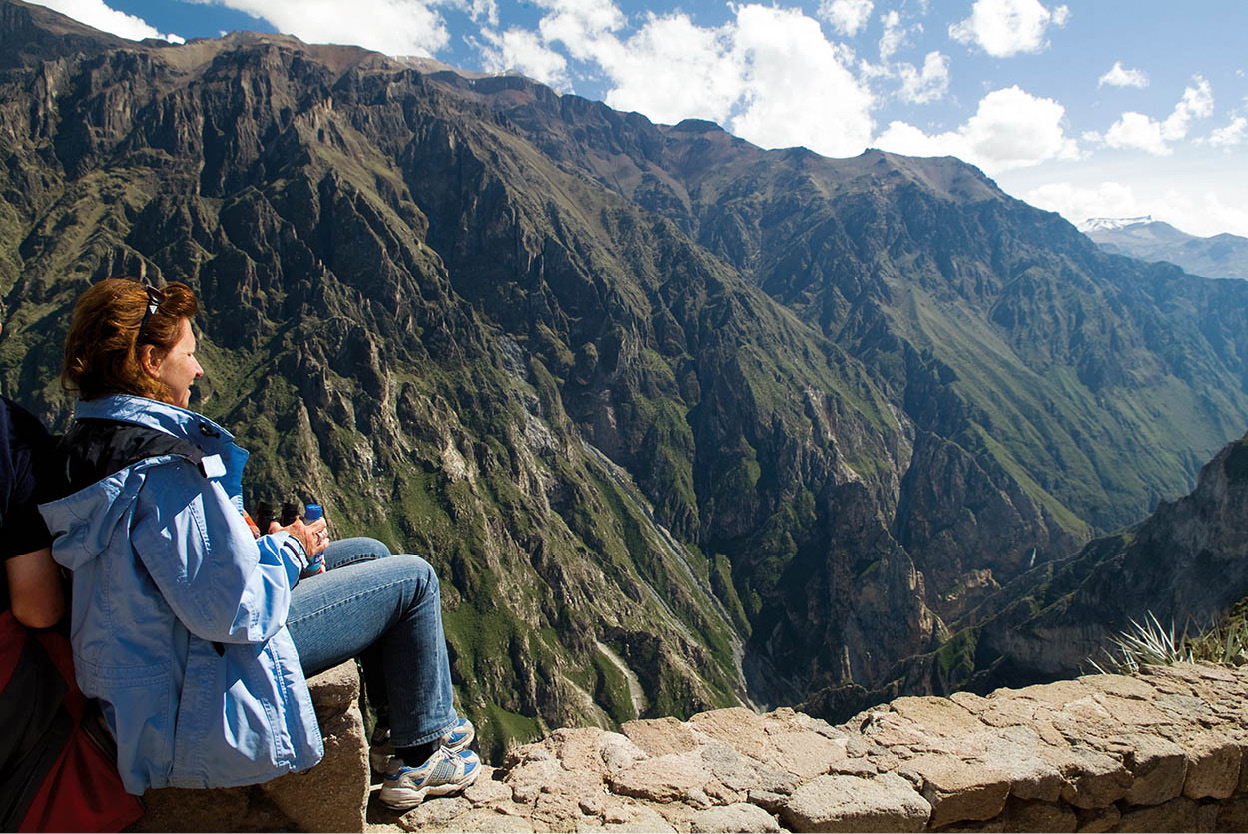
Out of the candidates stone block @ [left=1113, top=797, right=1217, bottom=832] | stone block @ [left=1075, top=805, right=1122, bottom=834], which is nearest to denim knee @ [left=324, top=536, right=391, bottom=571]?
stone block @ [left=1075, top=805, right=1122, bottom=834]

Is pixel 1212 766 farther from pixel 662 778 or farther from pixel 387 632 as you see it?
pixel 387 632

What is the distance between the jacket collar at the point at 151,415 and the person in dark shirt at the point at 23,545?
10.3 inches

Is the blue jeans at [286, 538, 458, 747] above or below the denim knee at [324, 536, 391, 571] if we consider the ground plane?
below

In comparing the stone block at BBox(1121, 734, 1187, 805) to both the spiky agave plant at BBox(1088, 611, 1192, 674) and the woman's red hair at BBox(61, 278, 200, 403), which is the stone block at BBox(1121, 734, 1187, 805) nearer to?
the spiky agave plant at BBox(1088, 611, 1192, 674)

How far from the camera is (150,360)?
13.2 ft

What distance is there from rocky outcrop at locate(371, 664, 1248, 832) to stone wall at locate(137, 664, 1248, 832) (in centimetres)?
2

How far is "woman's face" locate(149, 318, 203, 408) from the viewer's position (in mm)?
4095

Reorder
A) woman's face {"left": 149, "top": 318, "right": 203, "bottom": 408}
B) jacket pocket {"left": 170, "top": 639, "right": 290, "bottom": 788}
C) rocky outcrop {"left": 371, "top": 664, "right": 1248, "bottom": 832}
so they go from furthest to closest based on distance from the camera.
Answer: rocky outcrop {"left": 371, "top": 664, "right": 1248, "bottom": 832}
woman's face {"left": 149, "top": 318, "right": 203, "bottom": 408}
jacket pocket {"left": 170, "top": 639, "right": 290, "bottom": 788}

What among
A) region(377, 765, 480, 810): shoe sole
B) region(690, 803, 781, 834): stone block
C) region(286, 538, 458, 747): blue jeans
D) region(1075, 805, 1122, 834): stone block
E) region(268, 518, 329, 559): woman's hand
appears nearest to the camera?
region(286, 538, 458, 747): blue jeans

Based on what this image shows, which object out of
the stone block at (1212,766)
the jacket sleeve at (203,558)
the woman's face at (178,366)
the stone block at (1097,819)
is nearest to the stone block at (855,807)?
the stone block at (1097,819)

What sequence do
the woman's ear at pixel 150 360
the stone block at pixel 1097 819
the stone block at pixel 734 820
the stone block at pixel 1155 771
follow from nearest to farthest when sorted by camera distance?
the woman's ear at pixel 150 360, the stone block at pixel 734 820, the stone block at pixel 1097 819, the stone block at pixel 1155 771

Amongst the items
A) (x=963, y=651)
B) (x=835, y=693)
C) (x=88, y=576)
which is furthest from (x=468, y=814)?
(x=963, y=651)

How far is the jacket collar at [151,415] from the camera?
3.63 meters

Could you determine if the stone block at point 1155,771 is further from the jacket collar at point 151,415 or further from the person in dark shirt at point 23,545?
the person in dark shirt at point 23,545
